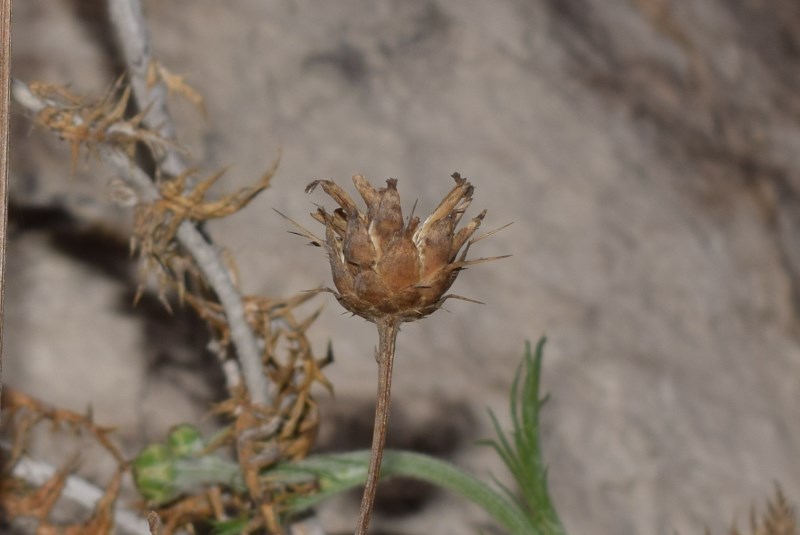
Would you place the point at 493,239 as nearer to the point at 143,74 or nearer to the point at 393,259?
the point at 143,74

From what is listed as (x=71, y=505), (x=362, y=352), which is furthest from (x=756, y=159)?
(x=71, y=505)

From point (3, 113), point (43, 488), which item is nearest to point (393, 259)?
point (3, 113)

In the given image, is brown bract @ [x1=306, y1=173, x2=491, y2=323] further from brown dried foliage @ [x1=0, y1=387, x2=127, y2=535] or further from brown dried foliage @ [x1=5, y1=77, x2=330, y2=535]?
brown dried foliage @ [x1=0, y1=387, x2=127, y2=535]

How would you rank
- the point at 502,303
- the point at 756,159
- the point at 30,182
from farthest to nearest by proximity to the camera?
the point at 756,159, the point at 502,303, the point at 30,182

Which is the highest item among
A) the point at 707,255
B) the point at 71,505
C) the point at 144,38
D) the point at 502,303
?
the point at 707,255

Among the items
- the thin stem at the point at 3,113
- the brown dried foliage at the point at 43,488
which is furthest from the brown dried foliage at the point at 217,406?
the thin stem at the point at 3,113

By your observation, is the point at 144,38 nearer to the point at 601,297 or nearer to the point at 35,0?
the point at 35,0

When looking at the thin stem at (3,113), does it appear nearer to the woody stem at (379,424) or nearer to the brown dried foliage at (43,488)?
the woody stem at (379,424)

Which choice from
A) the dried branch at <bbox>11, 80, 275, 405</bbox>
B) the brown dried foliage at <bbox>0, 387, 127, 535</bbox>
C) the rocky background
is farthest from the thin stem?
the rocky background
